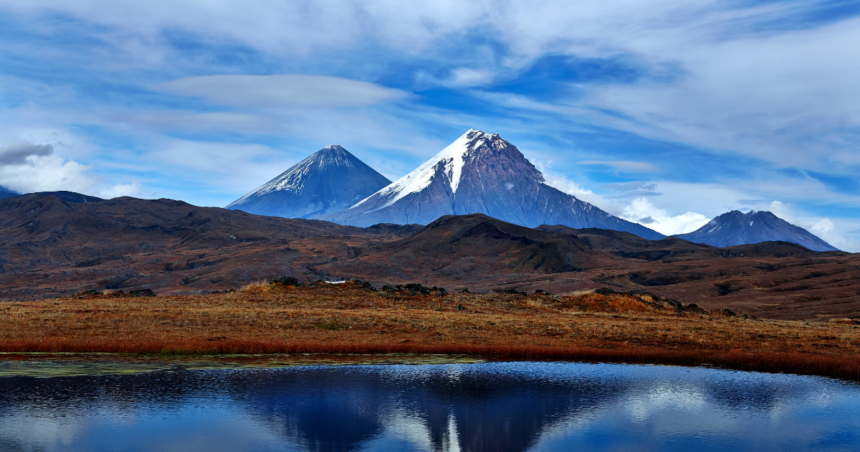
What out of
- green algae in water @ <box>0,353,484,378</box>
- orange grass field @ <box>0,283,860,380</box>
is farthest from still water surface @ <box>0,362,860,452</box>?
orange grass field @ <box>0,283,860,380</box>

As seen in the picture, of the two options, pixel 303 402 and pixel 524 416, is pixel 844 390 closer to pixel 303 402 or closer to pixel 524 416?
pixel 524 416

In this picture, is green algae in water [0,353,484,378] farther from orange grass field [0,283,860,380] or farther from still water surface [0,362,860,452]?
orange grass field [0,283,860,380]

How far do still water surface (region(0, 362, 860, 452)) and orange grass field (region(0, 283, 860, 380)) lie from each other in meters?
6.00

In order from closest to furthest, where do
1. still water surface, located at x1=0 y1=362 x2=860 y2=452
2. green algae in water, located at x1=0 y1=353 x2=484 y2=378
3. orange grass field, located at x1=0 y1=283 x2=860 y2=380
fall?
still water surface, located at x1=0 y1=362 x2=860 y2=452
green algae in water, located at x1=0 y1=353 x2=484 y2=378
orange grass field, located at x1=0 y1=283 x2=860 y2=380

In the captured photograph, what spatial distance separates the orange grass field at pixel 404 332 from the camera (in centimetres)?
3675

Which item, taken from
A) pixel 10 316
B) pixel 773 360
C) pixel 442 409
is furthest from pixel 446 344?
pixel 10 316

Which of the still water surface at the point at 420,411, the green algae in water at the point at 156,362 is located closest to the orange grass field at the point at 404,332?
the green algae in water at the point at 156,362

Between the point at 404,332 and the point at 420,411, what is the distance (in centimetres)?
2230

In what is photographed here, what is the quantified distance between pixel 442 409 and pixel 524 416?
3.19 meters

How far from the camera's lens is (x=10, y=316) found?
4784 cm

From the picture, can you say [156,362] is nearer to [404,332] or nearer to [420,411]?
[420,411]

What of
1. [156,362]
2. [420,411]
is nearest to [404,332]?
[156,362]

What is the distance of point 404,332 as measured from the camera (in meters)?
45.9

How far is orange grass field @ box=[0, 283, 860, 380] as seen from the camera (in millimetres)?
36750
